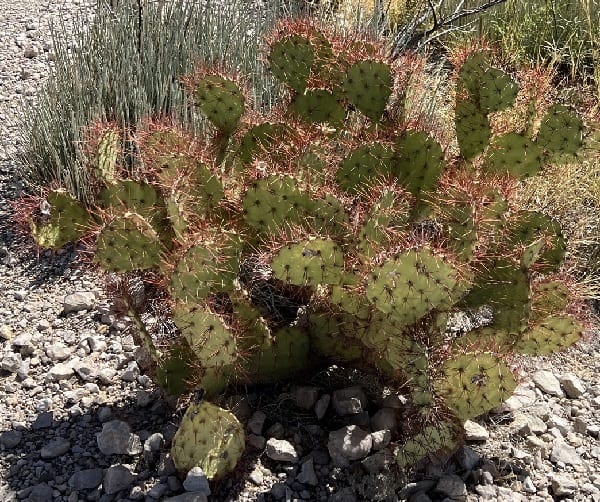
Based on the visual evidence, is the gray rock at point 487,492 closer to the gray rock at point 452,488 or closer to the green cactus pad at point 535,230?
the gray rock at point 452,488

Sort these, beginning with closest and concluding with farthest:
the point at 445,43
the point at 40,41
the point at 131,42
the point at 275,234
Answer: the point at 275,234 → the point at 131,42 → the point at 40,41 → the point at 445,43

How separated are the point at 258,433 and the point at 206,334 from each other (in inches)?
19.1

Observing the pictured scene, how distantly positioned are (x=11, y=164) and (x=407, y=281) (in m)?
2.57

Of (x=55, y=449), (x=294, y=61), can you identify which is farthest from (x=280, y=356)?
(x=294, y=61)

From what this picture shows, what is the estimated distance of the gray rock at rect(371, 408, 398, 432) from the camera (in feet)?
8.21

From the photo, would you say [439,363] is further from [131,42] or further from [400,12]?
[400,12]

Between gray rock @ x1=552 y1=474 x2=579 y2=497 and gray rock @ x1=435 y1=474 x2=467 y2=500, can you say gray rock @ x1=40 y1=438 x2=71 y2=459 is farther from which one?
gray rock @ x1=552 y1=474 x2=579 y2=497

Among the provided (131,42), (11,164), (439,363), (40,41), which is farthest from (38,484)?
(40,41)

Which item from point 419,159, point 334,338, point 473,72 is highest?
point 473,72

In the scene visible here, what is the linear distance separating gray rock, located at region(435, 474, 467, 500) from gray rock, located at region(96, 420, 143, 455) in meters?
0.88

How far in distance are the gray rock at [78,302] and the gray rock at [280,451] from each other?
105cm

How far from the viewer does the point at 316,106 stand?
2.91 meters

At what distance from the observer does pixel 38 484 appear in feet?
7.70

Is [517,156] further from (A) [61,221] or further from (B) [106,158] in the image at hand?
(A) [61,221]
